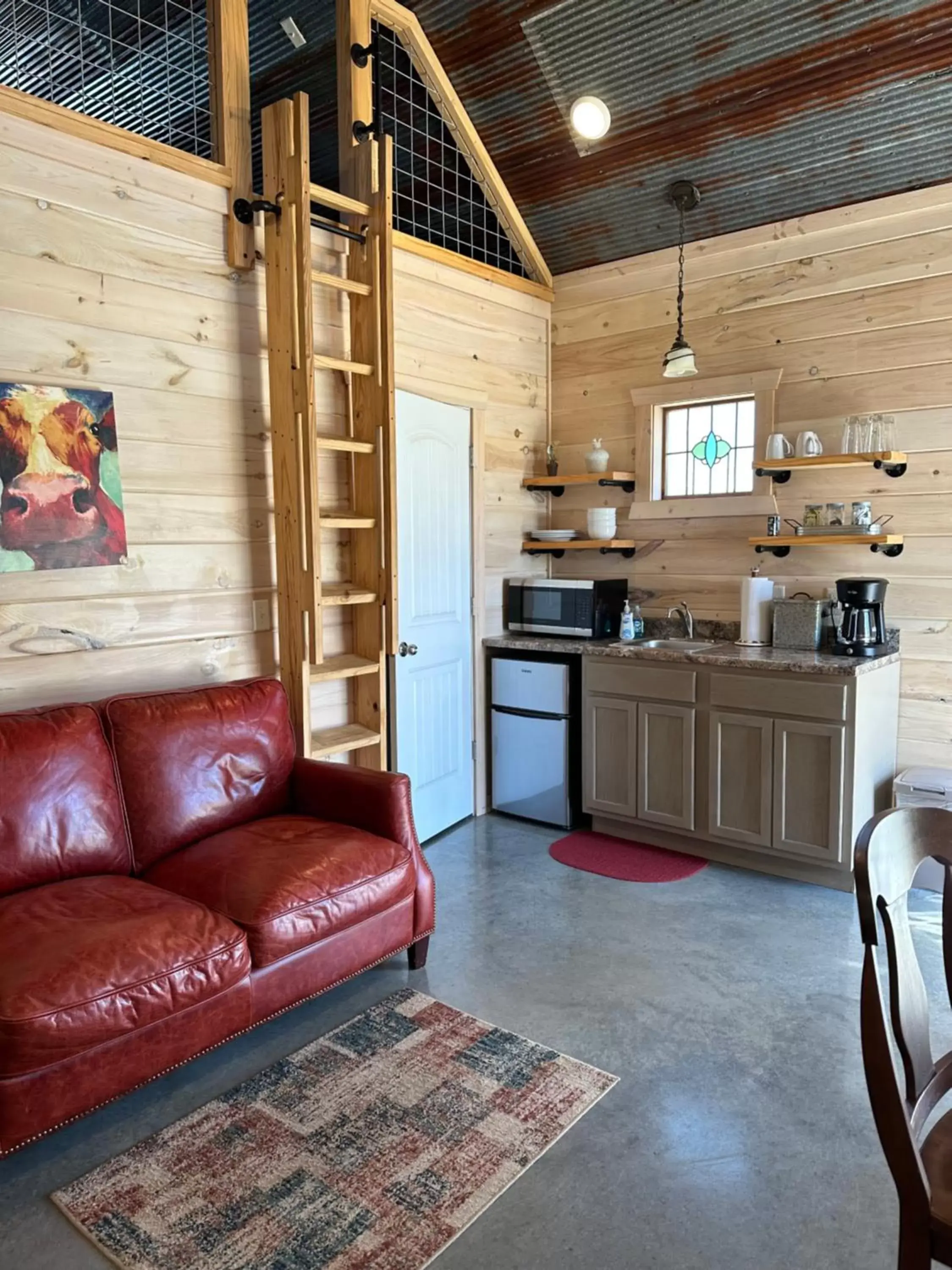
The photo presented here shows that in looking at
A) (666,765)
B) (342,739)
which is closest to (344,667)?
(342,739)

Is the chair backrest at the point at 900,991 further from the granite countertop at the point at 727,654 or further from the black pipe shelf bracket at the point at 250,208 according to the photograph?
the black pipe shelf bracket at the point at 250,208

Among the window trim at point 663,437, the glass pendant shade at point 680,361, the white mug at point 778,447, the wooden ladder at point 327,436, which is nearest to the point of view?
the wooden ladder at point 327,436

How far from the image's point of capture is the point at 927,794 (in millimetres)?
3477

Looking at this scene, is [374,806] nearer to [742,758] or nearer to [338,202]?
→ [742,758]

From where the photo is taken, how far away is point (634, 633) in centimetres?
442

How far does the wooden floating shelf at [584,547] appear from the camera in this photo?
4473 mm

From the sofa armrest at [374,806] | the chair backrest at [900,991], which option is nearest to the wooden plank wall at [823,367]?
the sofa armrest at [374,806]

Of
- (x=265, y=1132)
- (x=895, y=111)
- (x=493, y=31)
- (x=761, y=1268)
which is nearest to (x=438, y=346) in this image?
(x=493, y=31)

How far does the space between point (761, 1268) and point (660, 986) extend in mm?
1102

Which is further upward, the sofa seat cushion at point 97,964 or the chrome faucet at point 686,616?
the chrome faucet at point 686,616

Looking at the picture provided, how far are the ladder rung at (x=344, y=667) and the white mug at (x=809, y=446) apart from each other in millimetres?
2089

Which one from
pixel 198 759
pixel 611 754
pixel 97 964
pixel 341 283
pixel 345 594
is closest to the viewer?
pixel 97 964

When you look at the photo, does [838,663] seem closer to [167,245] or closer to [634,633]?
[634,633]

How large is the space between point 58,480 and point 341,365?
1.10m
